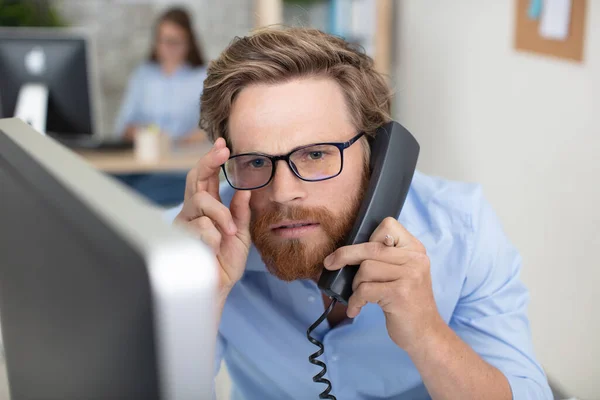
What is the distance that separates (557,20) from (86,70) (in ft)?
6.21

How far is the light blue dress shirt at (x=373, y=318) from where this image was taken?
4.20ft

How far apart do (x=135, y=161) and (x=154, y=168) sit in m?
0.10

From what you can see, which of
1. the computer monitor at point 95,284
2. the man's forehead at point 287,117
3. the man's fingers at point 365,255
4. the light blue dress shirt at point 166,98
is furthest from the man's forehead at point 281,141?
the light blue dress shirt at point 166,98

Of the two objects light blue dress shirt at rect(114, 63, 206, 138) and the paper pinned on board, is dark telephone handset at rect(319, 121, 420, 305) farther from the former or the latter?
light blue dress shirt at rect(114, 63, 206, 138)

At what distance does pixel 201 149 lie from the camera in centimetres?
339

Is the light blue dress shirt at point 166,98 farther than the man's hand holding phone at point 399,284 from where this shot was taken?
Yes

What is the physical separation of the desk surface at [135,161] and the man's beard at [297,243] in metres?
1.87

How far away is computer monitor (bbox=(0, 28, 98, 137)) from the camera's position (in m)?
2.82

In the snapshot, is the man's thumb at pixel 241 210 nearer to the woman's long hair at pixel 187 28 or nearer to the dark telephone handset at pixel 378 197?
the dark telephone handset at pixel 378 197

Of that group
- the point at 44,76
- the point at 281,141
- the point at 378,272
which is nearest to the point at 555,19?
the point at 281,141

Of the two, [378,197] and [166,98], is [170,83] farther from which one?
[378,197]

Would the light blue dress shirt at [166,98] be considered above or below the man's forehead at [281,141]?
below

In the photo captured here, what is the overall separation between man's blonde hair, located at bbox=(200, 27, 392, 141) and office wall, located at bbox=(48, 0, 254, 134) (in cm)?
342

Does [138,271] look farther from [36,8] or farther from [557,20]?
[36,8]
